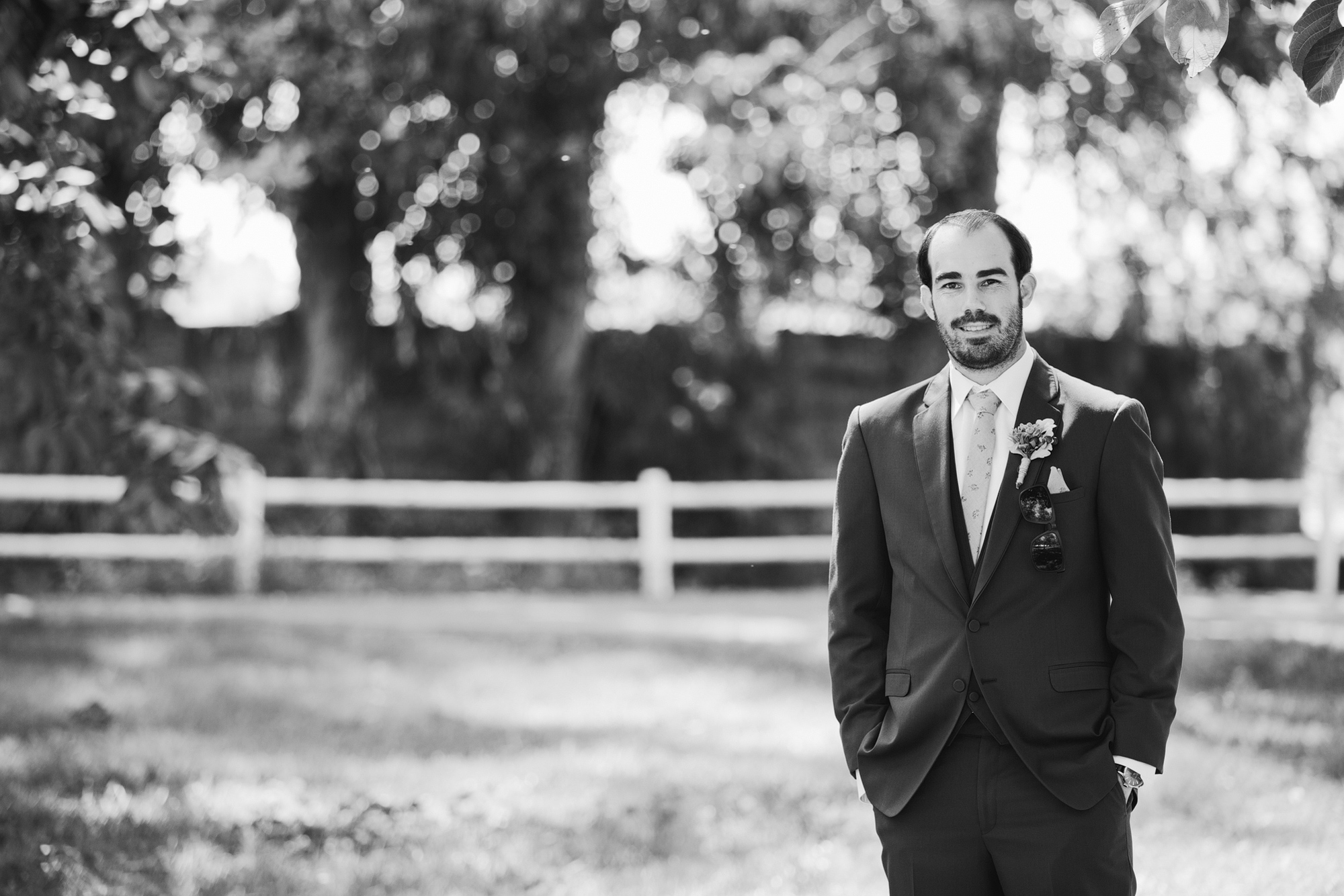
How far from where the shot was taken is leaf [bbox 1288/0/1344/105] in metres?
2.65

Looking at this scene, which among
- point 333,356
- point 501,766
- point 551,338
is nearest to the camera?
point 501,766

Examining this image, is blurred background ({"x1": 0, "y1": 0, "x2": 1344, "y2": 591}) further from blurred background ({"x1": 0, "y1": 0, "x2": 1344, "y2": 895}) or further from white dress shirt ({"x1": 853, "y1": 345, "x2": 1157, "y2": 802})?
white dress shirt ({"x1": 853, "y1": 345, "x2": 1157, "y2": 802})

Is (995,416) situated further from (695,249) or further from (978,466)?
(695,249)

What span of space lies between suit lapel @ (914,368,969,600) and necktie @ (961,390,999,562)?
0.04 meters

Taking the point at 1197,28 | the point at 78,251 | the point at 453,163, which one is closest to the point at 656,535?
the point at 453,163

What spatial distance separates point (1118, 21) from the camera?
255cm

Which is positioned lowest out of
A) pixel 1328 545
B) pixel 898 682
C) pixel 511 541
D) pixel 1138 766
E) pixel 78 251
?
pixel 1328 545

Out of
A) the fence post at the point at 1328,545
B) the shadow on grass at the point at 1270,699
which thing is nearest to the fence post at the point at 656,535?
the shadow on grass at the point at 1270,699

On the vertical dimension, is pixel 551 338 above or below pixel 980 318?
above

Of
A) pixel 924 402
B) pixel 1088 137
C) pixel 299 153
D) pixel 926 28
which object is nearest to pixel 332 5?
pixel 299 153

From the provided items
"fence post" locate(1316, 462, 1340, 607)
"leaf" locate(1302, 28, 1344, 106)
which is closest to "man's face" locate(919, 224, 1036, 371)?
"leaf" locate(1302, 28, 1344, 106)

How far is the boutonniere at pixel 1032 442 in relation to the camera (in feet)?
8.38

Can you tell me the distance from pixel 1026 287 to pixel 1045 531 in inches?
21.3

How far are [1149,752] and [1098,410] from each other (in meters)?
0.68
